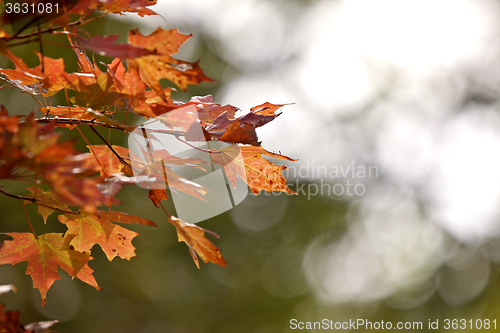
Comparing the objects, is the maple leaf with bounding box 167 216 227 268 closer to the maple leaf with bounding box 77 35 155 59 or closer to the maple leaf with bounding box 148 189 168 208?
the maple leaf with bounding box 148 189 168 208

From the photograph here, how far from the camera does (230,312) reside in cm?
596

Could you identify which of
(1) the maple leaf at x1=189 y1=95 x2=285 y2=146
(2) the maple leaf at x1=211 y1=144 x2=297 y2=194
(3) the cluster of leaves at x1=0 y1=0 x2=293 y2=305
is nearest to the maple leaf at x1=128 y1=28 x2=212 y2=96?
(3) the cluster of leaves at x1=0 y1=0 x2=293 y2=305

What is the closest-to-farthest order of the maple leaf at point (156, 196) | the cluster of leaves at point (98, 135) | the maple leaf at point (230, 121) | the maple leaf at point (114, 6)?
the cluster of leaves at point (98, 135) < the maple leaf at point (114, 6) < the maple leaf at point (230, 121) < the maple leaf at point (156, 196)

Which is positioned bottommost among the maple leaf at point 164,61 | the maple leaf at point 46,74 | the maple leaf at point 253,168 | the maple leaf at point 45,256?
the maple leaf at point 45,256

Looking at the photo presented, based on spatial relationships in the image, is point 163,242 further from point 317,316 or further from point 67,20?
point 67,20

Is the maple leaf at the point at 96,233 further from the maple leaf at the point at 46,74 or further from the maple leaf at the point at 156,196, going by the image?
the maple leaf at the point at 46,74

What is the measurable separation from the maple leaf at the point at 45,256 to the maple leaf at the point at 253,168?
38cm

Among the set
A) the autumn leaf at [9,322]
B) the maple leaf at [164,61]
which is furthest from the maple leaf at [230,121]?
the autumn leaf at [9,322]

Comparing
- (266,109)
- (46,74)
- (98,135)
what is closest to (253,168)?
(266,109)

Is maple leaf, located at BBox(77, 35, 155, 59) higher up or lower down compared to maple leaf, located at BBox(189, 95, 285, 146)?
higher up

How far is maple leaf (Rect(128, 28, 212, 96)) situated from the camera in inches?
20.7

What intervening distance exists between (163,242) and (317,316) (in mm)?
3832

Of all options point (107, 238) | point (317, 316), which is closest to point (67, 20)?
point (107, 238)

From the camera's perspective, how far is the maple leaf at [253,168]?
75cm
